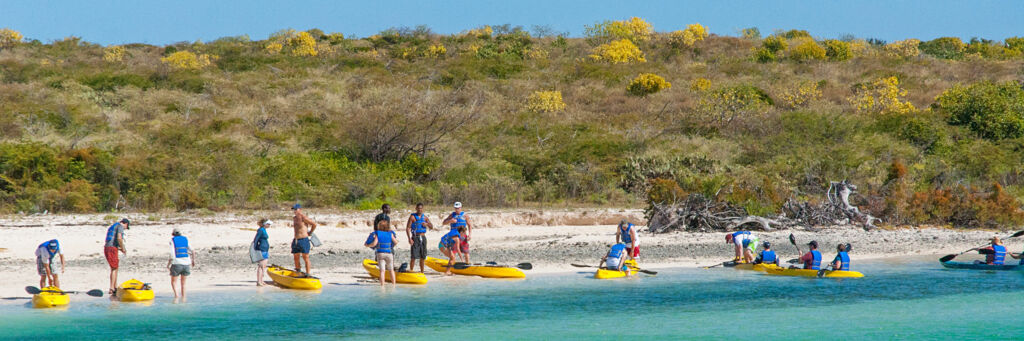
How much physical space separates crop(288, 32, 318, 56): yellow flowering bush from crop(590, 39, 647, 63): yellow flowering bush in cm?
2251

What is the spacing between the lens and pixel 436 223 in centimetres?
2670

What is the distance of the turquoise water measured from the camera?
43.3ft

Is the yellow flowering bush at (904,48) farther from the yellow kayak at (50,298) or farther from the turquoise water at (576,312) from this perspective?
the yellow kayak at (50,298)

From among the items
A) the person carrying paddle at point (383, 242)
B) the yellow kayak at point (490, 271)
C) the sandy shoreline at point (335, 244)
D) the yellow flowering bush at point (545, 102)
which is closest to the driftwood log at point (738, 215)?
the sandy shoreline at point (335, 244)

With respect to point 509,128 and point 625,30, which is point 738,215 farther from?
point 625,30

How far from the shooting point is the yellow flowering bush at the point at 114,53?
6994 centimetres

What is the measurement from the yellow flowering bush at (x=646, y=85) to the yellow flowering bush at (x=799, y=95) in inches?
305

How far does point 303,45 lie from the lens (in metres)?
74.4

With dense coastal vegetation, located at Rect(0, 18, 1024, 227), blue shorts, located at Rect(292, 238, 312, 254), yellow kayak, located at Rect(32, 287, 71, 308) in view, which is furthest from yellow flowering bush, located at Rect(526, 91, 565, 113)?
yellow kayak, located at Rect(32, 287, 71, 308)

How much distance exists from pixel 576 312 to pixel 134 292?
7.06 m

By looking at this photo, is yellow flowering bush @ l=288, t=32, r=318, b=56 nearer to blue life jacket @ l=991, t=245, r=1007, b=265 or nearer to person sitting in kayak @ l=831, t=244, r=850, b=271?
person sitting in kayak @ l=831, t=244, r=850, b=271

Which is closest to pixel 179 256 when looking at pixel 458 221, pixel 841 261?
pixel 458 221

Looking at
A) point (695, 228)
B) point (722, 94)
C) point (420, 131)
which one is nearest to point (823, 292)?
point (695, 228)

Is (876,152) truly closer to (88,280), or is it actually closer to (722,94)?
(722,94)
